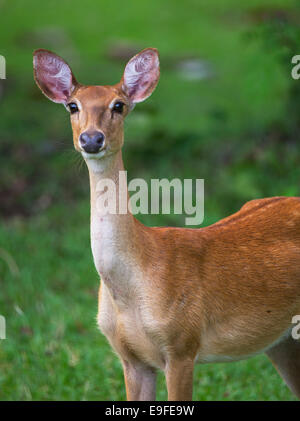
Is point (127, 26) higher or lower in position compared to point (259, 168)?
higher

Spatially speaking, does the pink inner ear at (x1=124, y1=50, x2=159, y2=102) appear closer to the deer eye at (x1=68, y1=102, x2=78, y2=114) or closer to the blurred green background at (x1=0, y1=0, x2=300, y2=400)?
the deer eye at (x1=68, y1=102, x2=78, y2=114)

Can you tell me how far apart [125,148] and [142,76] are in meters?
4.98

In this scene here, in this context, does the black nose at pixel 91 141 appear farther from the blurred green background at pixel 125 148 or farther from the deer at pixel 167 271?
the blurred green background at pixel 125 148

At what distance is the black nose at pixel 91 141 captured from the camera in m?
3.14

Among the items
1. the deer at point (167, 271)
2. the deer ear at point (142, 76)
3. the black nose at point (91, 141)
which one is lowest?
the deer at point (167, 271)

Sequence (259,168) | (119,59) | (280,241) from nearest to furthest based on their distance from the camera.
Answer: (280,241) → (259,168) → (119,59)

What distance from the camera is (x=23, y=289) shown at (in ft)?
20.6

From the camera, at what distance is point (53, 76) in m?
3.55

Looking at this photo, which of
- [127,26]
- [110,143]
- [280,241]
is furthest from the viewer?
[127,26]

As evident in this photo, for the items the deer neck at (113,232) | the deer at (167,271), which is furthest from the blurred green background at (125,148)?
the deer at (167,271)

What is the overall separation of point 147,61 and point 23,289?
3259 mm

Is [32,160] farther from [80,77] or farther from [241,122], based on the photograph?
[241,122]

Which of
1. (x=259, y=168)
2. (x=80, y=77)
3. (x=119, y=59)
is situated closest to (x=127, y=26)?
(x=119, y=59)

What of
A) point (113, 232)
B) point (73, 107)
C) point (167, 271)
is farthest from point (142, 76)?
point (167, 271)
